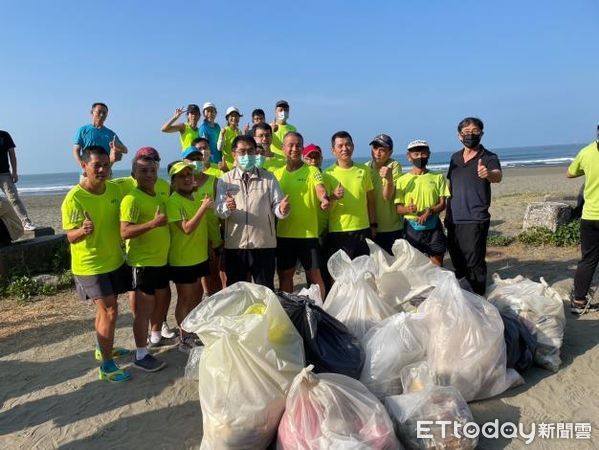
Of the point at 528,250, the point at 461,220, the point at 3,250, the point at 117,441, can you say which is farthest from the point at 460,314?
the point at 3,250

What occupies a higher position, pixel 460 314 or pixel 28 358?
pixel 460 314

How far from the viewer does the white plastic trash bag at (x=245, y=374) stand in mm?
2578

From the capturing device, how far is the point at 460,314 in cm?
319

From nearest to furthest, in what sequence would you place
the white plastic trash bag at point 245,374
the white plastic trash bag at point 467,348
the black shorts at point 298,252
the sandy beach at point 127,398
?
the white plastic trash bag at point 245,374
the sandy beach at point 127,398
the white plastic trash bag at point 467,348
the black shorts at point 298,252

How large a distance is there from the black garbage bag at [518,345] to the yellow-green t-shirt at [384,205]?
1.59 metres

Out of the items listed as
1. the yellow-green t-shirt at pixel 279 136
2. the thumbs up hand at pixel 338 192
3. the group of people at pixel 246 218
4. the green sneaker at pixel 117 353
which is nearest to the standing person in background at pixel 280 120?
the yellow-green t-shirt at pixel 279 136

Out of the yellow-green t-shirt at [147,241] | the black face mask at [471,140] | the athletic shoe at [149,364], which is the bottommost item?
the athletic shoe at [149,364]

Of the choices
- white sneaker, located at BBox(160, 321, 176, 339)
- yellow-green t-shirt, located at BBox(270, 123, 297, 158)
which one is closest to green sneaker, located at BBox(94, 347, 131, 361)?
white sneaker, located at BBox(160, 321, 176, 339)

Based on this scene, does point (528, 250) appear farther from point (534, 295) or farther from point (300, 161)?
point (300, 161)

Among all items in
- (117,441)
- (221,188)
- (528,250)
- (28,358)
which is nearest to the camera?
(117,441)

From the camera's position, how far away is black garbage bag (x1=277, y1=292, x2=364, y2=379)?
3.03 m

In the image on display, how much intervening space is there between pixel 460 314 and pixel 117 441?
2.38 meters

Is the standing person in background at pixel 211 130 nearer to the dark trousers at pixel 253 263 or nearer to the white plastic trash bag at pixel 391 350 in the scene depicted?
the dark trousers at pixel 253 263

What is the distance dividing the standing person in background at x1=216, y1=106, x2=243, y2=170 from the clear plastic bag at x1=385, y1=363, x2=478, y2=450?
4.74 m
